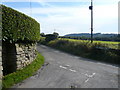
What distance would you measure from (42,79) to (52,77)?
583mm

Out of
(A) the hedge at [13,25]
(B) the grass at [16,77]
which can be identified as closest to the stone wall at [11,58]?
(B) the grass at [16,77]

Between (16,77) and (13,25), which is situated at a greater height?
(13,25)

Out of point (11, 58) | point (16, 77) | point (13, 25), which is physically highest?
point (13, 25)

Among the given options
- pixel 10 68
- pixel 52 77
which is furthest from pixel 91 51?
pixel 10 68

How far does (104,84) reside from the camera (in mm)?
5891

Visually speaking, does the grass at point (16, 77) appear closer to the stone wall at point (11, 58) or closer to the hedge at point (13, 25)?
the stone wall at point (11, 58)

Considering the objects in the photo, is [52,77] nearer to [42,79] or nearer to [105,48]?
[42,79]

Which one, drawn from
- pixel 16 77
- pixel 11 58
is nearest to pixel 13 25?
pixel 11 58

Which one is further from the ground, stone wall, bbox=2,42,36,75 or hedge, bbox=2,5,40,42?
hedge, bbox=2,5,40,42

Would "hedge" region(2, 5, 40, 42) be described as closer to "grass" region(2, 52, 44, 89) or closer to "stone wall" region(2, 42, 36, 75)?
"stone wall" region(2, 42, 36, 75)

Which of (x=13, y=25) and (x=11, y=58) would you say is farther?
(x=11, y=58)

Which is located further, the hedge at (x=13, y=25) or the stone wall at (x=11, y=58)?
the stone wall at (x=11, y=58)

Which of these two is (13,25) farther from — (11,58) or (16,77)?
(16,77)

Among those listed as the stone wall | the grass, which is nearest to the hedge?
the stone wall
